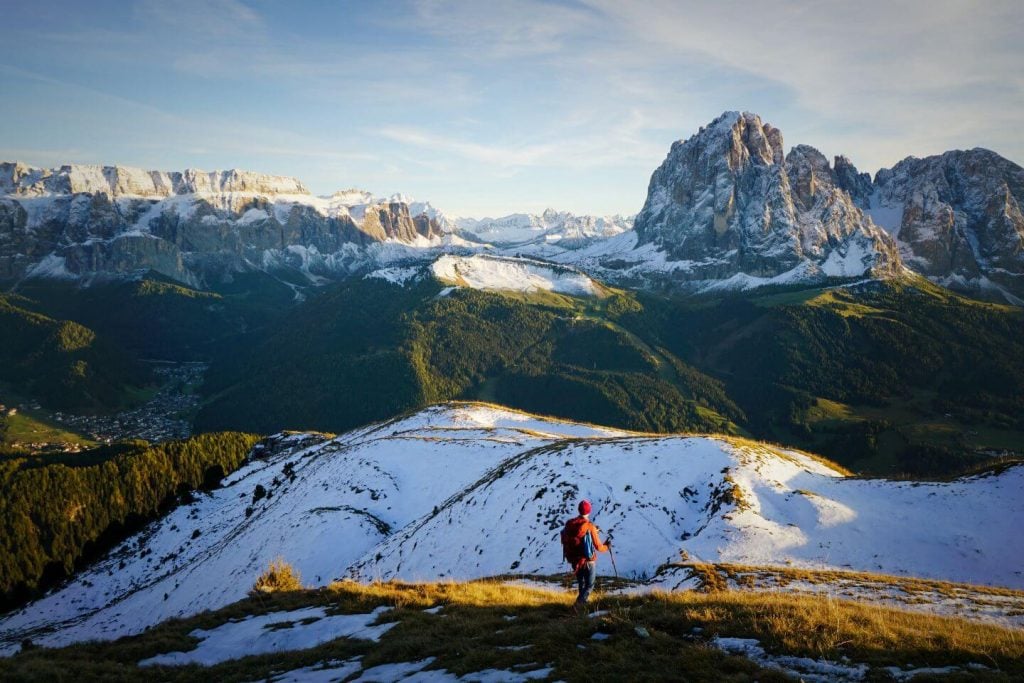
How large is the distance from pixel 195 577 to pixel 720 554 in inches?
2019

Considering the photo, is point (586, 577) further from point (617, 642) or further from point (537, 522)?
point (537, 522)

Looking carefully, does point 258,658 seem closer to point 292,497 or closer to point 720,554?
point 720,554

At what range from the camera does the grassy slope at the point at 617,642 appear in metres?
10.9

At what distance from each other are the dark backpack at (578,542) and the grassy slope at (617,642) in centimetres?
143

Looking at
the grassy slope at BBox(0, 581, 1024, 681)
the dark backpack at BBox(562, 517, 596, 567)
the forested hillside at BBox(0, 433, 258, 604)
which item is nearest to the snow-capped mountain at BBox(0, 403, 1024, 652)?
the dark backpack at BBox(562, 517, 596, 567)

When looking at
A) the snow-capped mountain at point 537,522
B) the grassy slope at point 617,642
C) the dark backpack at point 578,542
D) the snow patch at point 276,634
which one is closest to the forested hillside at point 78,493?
the snow-capped mountain at point 537,522

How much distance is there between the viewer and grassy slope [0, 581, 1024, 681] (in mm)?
10906

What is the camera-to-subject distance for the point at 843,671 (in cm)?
1042

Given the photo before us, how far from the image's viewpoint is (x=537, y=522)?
37.7 metres

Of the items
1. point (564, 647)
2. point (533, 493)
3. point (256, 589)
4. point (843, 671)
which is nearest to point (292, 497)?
point (533, 493)

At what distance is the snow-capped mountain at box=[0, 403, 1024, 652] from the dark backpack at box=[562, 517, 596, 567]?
9918mm

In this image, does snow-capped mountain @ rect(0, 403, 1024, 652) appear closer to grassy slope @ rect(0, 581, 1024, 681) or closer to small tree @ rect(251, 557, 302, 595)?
grassy slope @ rect(0, 581, 1024, 681)

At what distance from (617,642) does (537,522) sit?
25878mm

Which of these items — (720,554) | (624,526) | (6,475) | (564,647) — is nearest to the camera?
(564,647)
